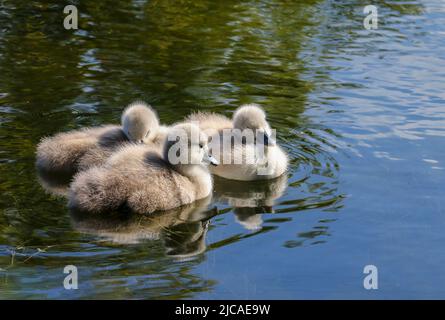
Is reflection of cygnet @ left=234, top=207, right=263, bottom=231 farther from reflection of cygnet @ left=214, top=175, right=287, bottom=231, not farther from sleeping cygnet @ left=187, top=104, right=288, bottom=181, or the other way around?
sleeping cygnet @ left=187, top=104, right=288, bottom=181

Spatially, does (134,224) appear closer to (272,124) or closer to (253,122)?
(253,122)

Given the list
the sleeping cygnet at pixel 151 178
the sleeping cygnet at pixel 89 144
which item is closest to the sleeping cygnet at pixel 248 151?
the sleeping cygnet at pixel 151 178

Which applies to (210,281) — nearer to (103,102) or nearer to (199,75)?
(103,102)

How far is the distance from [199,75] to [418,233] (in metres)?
4.01

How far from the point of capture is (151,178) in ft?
19.8

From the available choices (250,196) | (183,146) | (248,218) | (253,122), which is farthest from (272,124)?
(248,218)

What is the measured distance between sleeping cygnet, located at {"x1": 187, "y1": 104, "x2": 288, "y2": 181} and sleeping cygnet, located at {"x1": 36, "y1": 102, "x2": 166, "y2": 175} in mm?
501

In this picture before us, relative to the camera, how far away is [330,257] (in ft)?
17.7

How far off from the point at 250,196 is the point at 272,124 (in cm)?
150

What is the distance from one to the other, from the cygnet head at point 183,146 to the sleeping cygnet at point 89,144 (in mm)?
506

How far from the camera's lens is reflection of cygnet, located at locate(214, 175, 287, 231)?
604 cm

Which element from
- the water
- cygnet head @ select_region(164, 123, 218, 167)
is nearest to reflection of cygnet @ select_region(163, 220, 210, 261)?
the water

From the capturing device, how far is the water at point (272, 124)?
514 centimetres

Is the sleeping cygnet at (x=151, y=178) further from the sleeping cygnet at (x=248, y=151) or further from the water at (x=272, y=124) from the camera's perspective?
the sleeping cygnet at (x=248, y=151)
